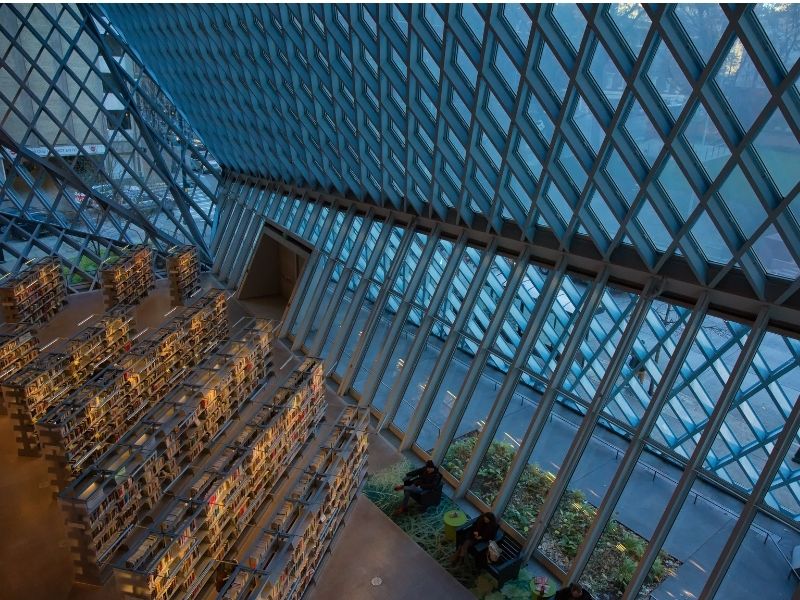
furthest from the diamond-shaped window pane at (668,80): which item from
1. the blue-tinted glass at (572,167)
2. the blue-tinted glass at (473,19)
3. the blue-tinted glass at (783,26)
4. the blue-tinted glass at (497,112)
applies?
the blue-tinted glass at (497,112)

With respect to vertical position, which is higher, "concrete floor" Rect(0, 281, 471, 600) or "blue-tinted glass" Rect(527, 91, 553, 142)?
"blue-tinted glass" Rect(527, 91, 553, 142)

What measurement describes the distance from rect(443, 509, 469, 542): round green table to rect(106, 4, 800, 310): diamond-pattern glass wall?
6734mm

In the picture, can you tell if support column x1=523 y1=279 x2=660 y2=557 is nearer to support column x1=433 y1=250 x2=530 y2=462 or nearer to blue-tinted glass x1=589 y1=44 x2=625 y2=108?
support column x1=433 y1=250 x2=530 y2=462

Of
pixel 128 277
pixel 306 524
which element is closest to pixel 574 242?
pixel 306 524

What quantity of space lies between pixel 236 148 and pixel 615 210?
73.3 ft

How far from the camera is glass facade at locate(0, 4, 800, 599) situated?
32.9ft

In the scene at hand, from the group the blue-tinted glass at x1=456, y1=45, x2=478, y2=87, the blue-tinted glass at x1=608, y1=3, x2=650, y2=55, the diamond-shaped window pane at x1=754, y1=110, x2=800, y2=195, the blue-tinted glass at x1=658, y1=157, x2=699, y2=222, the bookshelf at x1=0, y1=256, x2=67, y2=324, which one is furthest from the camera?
the bookshelf at x1=0, y1=256, x2=67, y2=324

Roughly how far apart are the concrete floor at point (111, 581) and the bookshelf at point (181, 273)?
12908mm

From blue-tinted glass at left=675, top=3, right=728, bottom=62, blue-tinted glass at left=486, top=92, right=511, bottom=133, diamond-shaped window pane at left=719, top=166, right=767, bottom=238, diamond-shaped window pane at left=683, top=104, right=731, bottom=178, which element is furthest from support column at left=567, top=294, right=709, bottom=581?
blue-tinted glass at left=486, top=92, right=511, bottom=133

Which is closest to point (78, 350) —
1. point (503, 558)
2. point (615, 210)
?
point (503, 558)

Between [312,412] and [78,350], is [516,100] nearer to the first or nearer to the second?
[312,412]

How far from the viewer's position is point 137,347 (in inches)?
742

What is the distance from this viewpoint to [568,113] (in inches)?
462

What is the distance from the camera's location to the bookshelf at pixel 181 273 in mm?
28594
